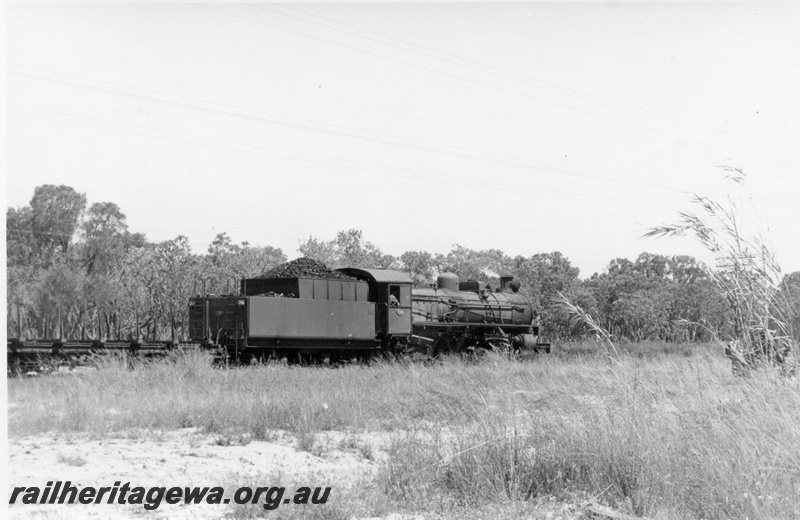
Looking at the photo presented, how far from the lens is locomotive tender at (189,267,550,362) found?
1766 cm

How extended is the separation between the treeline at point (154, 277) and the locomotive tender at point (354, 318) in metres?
1.87

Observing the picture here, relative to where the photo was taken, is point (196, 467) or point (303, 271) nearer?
point (196, 467)

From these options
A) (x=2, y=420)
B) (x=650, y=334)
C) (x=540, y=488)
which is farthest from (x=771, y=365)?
(x=650, y=334)

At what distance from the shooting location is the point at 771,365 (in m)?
5.66

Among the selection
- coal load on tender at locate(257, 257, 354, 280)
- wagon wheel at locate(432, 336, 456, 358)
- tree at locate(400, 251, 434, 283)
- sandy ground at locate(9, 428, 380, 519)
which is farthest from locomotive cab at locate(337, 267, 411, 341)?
tree at locate(400, 251, 434, 283)

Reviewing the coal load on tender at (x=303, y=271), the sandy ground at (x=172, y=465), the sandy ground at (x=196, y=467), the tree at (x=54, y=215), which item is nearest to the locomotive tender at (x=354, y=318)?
the coal load on tender at (x=303, y=271)

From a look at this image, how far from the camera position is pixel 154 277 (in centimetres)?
3966

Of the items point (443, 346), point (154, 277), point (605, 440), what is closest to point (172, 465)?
point (605, 440)

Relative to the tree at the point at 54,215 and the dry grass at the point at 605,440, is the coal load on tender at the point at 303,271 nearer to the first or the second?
the dry grass at the point at 605,440

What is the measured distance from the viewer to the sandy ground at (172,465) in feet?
19.7

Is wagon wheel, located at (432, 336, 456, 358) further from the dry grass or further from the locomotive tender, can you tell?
the dry grass

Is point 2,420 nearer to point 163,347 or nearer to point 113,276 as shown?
point 163,347

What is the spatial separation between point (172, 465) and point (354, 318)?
12.0 metres

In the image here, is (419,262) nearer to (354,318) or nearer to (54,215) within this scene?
(54,215)
